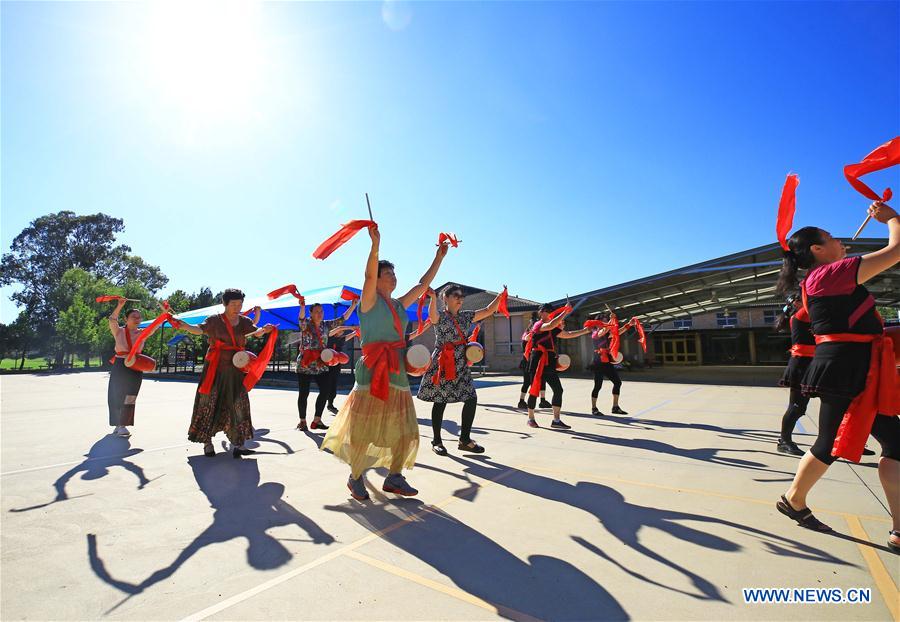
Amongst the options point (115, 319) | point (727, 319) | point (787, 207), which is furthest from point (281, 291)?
point (727, 319)

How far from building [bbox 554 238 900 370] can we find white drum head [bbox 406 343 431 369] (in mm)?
4372

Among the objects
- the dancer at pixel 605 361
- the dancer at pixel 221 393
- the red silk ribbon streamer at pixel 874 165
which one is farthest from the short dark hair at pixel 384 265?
the dancer at pixel 605 361

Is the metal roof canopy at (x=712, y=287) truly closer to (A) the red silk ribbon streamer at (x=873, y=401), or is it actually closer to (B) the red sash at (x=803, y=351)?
(B) the red sash at (x=803, y=351)

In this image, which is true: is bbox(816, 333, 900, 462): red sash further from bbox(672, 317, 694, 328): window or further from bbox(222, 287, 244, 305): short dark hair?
bbox(672, 317, 694, 328): window

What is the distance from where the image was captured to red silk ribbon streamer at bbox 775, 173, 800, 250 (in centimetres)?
335

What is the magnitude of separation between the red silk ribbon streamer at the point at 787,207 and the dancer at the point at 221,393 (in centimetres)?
486

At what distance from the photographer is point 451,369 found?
4770mm

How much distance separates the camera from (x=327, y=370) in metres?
7.03

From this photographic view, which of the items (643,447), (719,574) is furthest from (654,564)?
(643,447)

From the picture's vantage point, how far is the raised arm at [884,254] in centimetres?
236

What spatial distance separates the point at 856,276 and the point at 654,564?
2017 millimetres

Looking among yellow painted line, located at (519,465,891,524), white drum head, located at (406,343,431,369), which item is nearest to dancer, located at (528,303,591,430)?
yellow painted line, located at (519,465,891,524)

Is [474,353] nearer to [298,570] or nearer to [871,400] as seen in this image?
[298,570]

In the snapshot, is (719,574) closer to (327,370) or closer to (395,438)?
(395,438)
